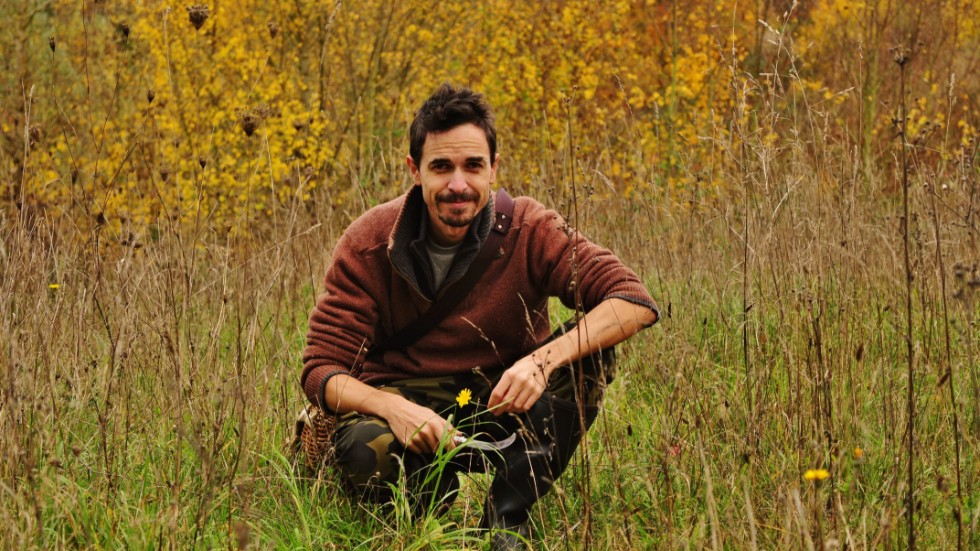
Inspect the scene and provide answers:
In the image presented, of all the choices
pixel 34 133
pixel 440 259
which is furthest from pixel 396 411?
pixel 34 133

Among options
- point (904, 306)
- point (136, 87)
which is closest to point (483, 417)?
point (904, 306)

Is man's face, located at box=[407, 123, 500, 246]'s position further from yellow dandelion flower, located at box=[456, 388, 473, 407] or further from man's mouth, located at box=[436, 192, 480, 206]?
yellow dandelion flower, located at box=[456, 388, 473, 407]

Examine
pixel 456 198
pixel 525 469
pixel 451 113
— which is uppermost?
pixel 451 113

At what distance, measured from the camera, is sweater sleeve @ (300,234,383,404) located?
2.80 m

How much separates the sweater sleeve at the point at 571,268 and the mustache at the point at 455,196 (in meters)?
0.21

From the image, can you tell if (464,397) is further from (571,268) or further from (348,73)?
(348,73)

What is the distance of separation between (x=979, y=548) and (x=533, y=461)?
1137 millimetres

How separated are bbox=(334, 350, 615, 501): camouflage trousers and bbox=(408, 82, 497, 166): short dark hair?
29.7 inches

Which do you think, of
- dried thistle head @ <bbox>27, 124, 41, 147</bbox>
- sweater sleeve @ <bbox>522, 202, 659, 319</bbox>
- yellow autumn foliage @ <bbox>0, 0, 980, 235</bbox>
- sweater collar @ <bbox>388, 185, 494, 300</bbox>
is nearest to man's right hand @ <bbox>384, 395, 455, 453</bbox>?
sweater collar @ <bbox>388, 185, 494, 300</bbox>

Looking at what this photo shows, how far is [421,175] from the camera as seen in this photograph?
2.97 metres

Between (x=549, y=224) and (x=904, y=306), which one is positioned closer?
(x=549, y=224)

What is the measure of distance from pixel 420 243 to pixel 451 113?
1.34 ft

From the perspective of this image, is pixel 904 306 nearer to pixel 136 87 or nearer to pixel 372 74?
pixel 372 74

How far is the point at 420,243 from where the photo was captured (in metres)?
2.93
